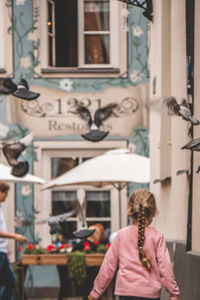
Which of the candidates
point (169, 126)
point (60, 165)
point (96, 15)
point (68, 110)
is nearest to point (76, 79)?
point (68, 110)

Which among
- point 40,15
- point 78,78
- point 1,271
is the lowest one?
point 1,271

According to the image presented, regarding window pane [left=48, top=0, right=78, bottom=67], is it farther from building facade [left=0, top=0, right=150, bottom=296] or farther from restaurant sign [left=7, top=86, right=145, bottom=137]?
restaurant sign [left=7, top=86, right=145, bottom=137]

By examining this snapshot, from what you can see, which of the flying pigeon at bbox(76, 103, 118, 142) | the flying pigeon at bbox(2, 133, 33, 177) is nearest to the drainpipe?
the flying pigeon at bbox(2, 133, 33, 177)

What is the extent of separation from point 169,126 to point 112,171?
7.65 feet

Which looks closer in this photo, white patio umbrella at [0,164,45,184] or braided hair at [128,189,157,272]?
braided hair at [128,189,157,272]

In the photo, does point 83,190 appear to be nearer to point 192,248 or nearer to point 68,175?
point 68,175

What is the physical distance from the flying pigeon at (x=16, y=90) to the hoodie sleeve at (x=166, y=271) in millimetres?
1563

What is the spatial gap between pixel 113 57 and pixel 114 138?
1.32m

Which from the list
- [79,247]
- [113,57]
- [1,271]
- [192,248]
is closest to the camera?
[192,248]

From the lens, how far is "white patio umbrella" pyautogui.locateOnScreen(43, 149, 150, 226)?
37.2ft

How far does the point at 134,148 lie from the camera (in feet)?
48.3

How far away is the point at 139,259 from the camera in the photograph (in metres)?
6.30

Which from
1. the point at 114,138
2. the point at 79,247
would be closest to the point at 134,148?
the point at 114,138

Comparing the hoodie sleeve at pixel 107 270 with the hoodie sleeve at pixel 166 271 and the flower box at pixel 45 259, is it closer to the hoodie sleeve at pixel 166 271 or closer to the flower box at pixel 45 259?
the hoodie sleeve at pixel 166 271
